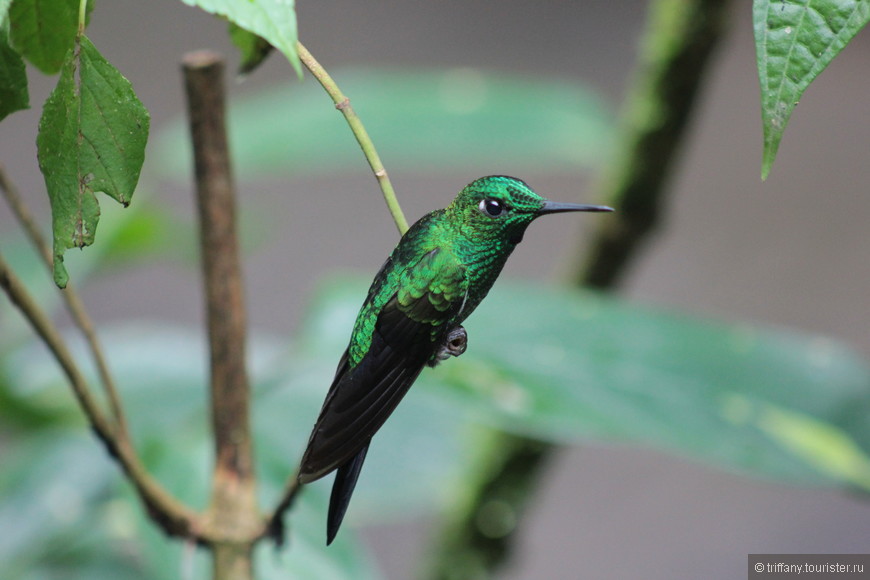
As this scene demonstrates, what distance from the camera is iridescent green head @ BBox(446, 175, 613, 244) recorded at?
13.8 inches

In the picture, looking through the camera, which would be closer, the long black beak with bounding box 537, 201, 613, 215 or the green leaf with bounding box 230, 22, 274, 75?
the long black beak with bounding box 537, 201, 613, 215

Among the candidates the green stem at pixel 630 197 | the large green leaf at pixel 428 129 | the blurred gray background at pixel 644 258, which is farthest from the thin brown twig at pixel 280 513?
the blurred gray background at pixel 644 258

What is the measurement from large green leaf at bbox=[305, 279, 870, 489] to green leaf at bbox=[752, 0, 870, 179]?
483 mm

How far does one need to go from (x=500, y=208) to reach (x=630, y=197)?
700 mm

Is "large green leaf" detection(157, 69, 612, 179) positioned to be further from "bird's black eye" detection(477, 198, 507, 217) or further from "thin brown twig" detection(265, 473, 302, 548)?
"bird's black eye" detection(477, 198, 507, 217)

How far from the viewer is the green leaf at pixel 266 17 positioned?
270 millimetres

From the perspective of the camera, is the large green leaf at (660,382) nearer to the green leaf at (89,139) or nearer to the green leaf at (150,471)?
the green leaf at (150,471)

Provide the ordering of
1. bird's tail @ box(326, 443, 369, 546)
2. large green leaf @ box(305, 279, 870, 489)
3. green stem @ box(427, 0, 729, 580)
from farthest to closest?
green stem @ box(427, 0, 729, 580), large green leaf @ box(305, 279, 870, 489), bird's tail @ box(326, 443, 369, 546)

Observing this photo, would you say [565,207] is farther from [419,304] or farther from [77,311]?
[77,311]

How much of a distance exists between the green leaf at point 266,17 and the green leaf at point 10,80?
3.3 inches

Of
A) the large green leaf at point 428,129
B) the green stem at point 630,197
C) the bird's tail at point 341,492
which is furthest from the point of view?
the large green leaf at point 428,129

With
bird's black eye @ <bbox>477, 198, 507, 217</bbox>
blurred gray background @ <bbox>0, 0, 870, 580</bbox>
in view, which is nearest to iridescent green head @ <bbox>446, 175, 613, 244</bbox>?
bird's black eye @ <bbox>477, 198, 507, 217</bbox>

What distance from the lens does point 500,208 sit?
0.36 m

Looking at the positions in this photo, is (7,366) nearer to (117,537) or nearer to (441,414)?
(117,537)
